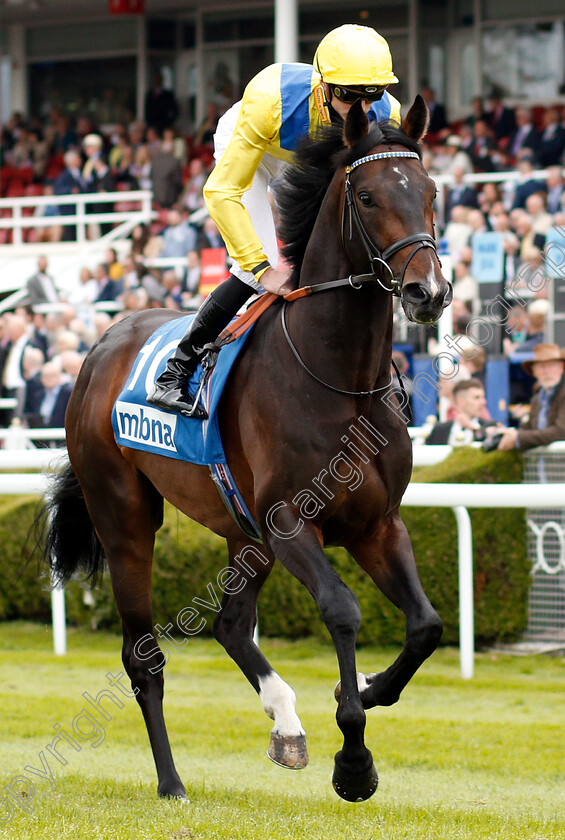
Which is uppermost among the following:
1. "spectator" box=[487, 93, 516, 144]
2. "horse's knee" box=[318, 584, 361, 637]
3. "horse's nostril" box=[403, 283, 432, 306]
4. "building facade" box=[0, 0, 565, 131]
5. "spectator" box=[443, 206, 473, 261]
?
"building facade" box=[0, 0, 565, 131]

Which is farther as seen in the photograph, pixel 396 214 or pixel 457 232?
pixel 457 232

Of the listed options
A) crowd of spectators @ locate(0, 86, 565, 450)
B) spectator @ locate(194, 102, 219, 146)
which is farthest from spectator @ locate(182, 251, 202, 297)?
spectator @ locate(194, 102, 219, 146)

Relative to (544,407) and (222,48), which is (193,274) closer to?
(544,407)

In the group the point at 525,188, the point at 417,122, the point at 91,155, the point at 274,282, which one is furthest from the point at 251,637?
the point at 91,155

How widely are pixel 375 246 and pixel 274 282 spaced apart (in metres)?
0.55

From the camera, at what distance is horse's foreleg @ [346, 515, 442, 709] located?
11.6 ft

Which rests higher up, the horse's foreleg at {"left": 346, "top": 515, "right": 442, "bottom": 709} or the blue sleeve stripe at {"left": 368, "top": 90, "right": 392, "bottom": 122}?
the blue sleeve stripe at {"left": 368, "top": 90, "right": 392, "bottom": 122}

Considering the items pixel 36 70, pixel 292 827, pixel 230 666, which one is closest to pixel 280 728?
pixel 292 827

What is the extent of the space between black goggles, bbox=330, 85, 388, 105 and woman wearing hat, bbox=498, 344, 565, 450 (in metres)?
3.16

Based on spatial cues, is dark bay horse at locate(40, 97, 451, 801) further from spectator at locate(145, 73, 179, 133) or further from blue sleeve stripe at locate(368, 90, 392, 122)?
spectator at locate(145, 73, 179, 133)

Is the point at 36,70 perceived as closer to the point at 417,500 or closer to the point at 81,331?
the point at 81,331

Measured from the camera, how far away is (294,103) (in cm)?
377

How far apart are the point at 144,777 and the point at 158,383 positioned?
1.57 meters

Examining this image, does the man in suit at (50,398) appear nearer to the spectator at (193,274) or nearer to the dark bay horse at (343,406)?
the spectator at (193,274)
